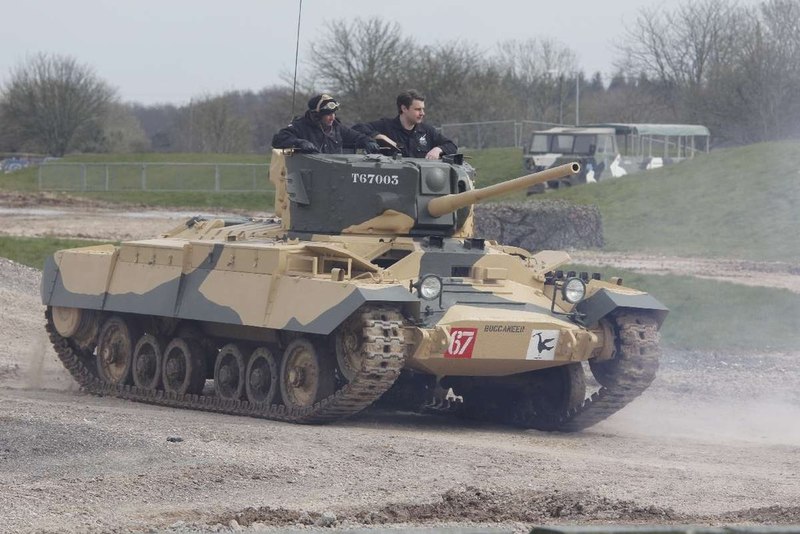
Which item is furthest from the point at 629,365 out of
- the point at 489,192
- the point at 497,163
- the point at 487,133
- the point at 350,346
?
the point at 487,133

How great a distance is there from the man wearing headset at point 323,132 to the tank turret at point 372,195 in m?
0.27

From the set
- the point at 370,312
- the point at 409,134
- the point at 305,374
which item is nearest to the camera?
the point at 370,312

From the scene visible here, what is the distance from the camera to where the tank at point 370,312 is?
1468cm

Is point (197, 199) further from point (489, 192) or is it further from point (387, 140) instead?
point (489, 192)

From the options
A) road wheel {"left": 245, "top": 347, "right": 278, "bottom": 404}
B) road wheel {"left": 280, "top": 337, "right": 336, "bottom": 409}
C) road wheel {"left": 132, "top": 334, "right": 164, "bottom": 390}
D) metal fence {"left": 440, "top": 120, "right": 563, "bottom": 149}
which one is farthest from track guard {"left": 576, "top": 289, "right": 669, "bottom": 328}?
metal fence {"left": 440, "top": 120, "right": 563, "bottom": 149}

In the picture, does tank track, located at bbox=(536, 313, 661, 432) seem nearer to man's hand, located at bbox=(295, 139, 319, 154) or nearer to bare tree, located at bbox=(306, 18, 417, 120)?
man's hand, located at bbox=(295, 139, 319, 154)

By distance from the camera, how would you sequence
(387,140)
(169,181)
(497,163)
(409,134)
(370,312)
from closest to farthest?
(370,312), (387,140), (409,134), (497,163), (169,181)

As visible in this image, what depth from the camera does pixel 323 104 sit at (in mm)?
16688

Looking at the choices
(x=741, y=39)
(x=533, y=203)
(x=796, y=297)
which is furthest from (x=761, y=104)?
(x=796, y=297)

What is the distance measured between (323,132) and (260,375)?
8.78ft

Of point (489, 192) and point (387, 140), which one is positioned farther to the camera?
point (387, 140)

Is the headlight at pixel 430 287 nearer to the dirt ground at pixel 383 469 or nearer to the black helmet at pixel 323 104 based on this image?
the dirt ground at pixel 383 469

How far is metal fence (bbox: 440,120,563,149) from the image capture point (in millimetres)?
55312

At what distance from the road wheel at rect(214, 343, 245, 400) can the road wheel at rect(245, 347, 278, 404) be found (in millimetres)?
231
